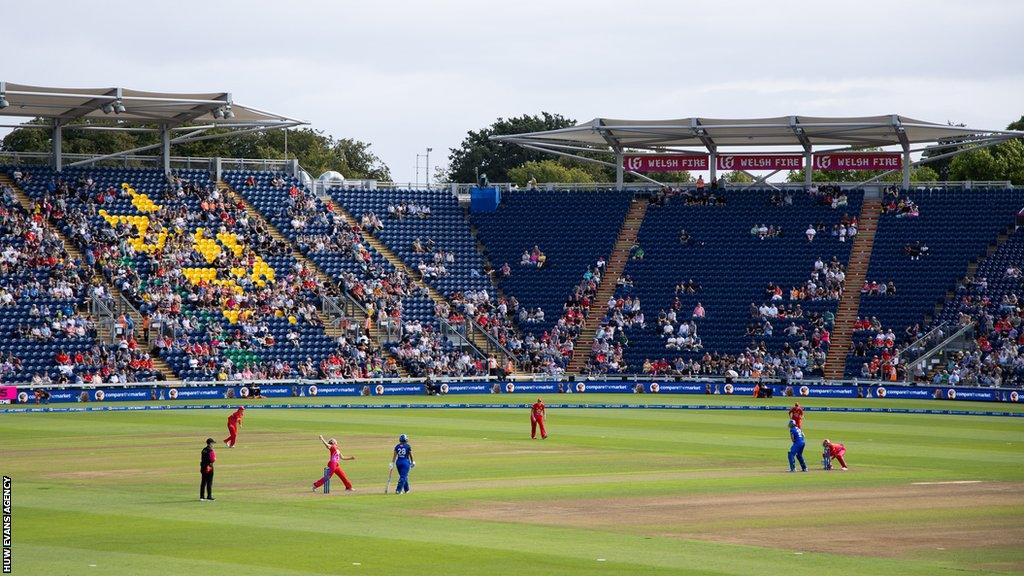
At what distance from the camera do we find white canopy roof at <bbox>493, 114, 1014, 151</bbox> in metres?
76.2

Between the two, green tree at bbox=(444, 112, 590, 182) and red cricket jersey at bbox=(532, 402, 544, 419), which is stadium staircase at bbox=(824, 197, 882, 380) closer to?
red cricket jersey at bbox=(532, 402, 544, 419)

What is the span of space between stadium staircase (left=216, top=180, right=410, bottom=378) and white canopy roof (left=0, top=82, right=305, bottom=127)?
4.51m

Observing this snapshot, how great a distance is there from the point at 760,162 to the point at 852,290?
11.6 metres

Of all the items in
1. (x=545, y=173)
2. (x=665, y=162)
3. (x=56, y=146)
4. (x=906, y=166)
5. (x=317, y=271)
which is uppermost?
(x=545, y=173)

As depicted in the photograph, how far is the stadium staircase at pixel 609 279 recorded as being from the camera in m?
76.4

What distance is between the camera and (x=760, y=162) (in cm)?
8394

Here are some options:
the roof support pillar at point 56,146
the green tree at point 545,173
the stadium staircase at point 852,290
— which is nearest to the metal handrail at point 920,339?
the stadium staircase at point 852,290

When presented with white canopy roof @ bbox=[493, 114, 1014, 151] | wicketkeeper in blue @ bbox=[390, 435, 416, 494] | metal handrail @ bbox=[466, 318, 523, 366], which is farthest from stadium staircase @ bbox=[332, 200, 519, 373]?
wicketkeeper in blue @ bbox=[390, 435, 416, 494]

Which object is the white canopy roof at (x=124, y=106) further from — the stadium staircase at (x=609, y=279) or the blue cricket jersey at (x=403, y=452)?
the blue cricket jersey at (x=403, y=452)

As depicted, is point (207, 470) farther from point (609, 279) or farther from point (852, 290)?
point (609, 279)

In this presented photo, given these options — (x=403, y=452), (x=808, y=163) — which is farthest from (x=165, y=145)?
(x=403, y=452)

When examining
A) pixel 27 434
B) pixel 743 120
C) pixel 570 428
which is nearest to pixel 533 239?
pixel 743 120

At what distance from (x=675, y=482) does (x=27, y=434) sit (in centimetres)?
2284

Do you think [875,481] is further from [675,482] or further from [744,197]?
[744,197]
